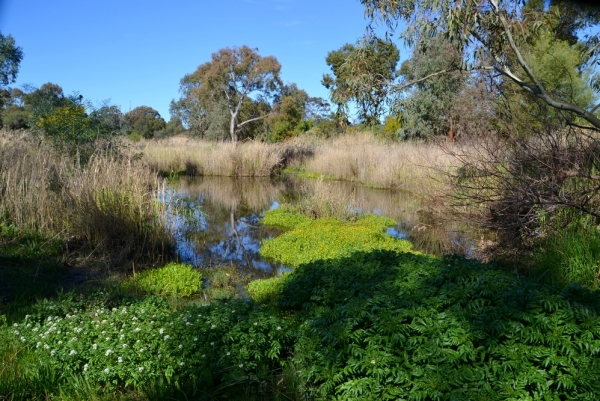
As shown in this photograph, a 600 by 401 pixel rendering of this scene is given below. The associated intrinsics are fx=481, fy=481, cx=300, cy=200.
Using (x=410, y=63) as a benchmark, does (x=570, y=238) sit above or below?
below

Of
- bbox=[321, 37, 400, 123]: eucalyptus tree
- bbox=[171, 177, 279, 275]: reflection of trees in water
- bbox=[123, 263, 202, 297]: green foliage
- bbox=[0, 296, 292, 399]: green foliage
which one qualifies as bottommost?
bbox=[171, 177, 279, 275]: reflection of trees in water

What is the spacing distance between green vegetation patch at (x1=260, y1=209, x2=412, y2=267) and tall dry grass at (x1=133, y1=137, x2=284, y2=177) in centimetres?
1323

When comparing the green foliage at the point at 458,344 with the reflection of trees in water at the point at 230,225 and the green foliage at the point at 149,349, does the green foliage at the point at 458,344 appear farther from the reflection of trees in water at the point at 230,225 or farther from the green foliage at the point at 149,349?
the reflection of trees in water at the point at 230,225

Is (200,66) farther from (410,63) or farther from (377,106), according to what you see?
(377,106)

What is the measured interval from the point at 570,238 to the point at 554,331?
3779 mm

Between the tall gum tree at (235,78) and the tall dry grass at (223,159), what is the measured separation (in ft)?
40.0

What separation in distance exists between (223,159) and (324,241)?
16.1 m

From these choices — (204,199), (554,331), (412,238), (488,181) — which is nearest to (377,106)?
(488,181)

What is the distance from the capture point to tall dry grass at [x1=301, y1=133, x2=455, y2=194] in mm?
17625

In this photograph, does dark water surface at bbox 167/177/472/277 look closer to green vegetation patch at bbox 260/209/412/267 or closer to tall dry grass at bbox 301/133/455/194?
green vegetation patch at bbox 260/209/412/267

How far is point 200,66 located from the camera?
39.6 metres

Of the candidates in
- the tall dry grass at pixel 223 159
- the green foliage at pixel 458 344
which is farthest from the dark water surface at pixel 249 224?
the tall dry grass at pixel 223 159

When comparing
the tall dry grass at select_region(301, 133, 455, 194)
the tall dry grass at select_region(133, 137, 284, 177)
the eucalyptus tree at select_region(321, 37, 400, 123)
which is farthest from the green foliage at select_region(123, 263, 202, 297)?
the tall dry grass at select_region(133, 137, 284, 177)

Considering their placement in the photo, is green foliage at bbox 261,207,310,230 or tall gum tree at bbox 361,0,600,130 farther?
green foliage at bbox 261,207,310,230
